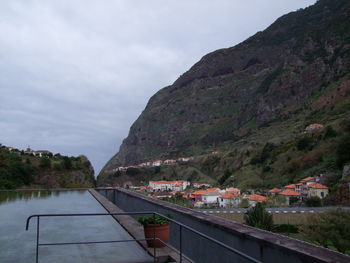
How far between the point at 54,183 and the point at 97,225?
13822 millimetres

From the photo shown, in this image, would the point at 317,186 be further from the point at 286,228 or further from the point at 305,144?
the point at 305,144

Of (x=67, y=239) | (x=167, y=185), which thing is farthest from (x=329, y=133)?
(x=67, y=239)

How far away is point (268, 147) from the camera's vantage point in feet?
229

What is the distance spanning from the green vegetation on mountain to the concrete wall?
135 ft

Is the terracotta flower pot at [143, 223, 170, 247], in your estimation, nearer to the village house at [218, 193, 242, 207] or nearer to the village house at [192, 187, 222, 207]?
the village house at [218, 193, 242, 207]

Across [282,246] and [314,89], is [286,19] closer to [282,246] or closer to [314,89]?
[314,89]

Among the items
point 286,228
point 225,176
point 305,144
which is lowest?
point 286,228

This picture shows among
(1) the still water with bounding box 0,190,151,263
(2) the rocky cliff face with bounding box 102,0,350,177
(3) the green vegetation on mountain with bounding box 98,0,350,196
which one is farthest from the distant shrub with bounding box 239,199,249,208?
(2) the rocky cliff face with bounding box 102,0,350,177

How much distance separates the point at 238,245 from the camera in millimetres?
3322

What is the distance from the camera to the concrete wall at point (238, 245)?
8.27 feet

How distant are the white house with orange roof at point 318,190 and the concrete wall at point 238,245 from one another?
141 feet

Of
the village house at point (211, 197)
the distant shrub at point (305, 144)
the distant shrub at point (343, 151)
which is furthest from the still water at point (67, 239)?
the distant shrub at point (305, 144)

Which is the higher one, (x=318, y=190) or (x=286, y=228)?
(x=318, y=190)

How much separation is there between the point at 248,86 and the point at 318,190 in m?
102
